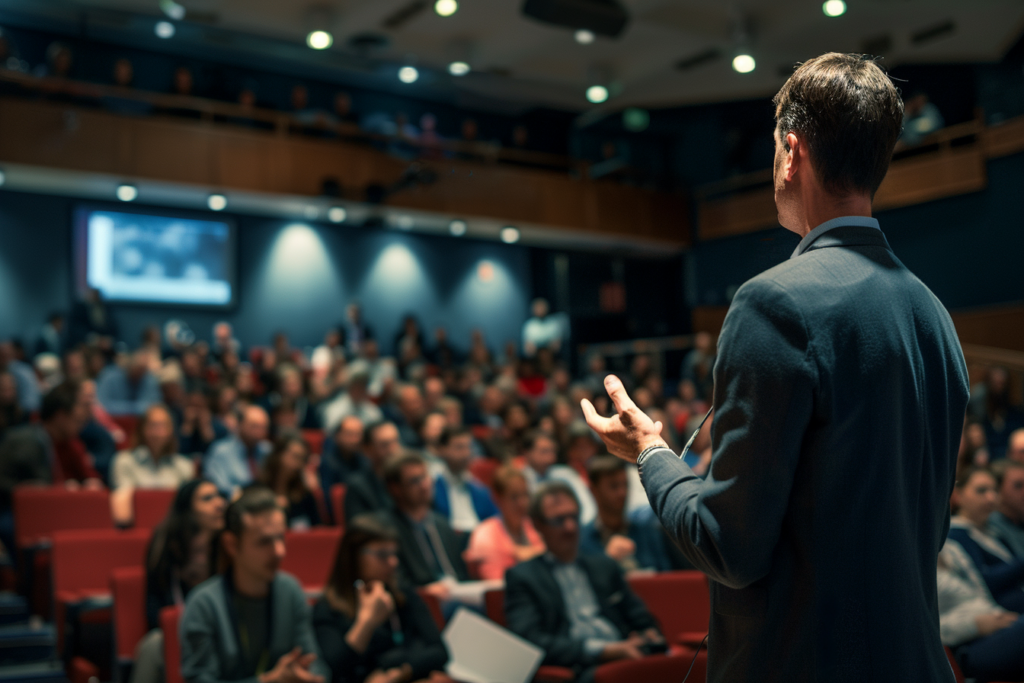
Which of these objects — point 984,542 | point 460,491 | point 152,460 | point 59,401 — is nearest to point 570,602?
point 984,542

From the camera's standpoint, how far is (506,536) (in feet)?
11.2

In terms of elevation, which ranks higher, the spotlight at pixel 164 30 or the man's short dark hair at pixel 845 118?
the spotlight at pixel 164 30

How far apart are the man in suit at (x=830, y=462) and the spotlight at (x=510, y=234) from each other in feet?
27.6

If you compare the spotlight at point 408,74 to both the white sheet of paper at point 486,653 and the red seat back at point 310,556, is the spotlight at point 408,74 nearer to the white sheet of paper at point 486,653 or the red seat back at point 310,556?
the red seat back at point 310,556

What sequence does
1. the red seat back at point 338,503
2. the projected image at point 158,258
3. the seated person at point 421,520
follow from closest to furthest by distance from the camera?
the seated person at point 421,520 < the red seat back at point 338,503 < the projected image at point 158,258

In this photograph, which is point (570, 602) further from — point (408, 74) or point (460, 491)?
point (408, 74)

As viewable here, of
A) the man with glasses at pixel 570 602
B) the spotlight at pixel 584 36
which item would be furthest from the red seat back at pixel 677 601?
the spotlight at pixel 584 36

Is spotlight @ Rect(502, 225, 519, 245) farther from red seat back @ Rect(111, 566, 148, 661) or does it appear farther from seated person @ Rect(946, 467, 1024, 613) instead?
red seat back @ Rect(111, 566, 148, 661)

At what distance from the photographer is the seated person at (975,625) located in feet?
6.75

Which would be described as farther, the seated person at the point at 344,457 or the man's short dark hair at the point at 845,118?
the seated person at the point at 344,457

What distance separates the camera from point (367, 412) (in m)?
5.39

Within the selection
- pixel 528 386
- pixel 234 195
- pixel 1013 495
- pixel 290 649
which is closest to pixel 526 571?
pixel 290 649

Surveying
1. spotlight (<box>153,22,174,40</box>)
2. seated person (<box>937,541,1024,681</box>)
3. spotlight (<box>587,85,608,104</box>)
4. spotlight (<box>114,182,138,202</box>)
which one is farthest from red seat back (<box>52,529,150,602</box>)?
spotlight (<box>587,85,608,104</box>)

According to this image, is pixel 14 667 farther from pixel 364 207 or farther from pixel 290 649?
pixel 364 207
